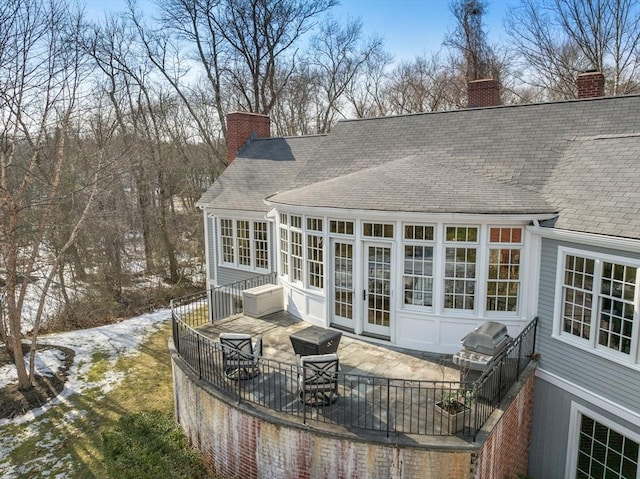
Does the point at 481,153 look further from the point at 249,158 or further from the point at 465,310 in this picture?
the point at 249,158

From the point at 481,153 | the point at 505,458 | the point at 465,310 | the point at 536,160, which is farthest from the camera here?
the point at 481,153

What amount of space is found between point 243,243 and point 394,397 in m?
9.26

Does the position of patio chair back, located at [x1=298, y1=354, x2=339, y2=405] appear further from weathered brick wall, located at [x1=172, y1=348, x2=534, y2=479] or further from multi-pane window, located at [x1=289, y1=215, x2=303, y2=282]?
multi-pane window, located at [x1=289, y1=215, x2=303, y2=282]

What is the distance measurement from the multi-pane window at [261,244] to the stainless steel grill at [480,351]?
8408 millimetres

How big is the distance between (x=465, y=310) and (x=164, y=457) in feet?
21.5

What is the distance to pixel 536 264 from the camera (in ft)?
28.2

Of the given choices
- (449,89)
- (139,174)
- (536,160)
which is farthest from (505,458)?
(449,89)

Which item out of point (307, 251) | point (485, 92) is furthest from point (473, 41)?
point (307, 251)

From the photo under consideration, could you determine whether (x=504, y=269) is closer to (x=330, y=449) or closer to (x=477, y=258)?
(x=477, y=258)

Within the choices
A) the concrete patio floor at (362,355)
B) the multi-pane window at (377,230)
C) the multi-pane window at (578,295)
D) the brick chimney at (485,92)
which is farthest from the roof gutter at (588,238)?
the brick chimney at (485,92)

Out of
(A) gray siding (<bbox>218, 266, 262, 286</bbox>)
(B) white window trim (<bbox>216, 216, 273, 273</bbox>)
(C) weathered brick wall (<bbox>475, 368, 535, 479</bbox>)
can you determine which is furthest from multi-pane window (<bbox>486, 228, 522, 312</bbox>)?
(A) gray siding (<bbox>218, 266, 262, 286</bbox>)

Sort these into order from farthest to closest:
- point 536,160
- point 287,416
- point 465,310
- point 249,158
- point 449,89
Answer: point 449,89 < point 249,158 < point 536,160 < point 465,310 < point 287,416

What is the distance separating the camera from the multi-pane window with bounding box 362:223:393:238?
30.6 ft

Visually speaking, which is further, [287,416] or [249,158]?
[249,158]
